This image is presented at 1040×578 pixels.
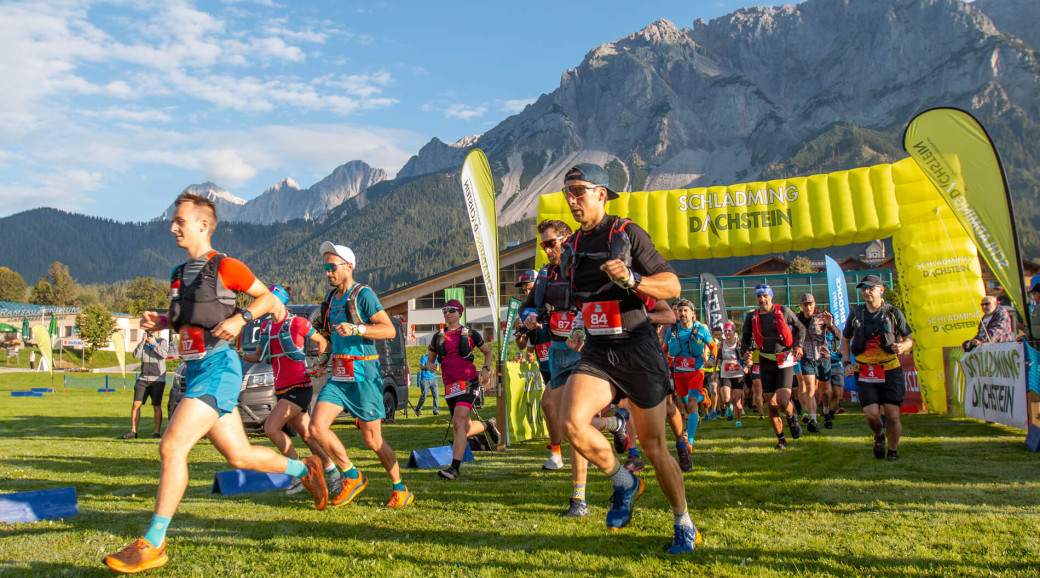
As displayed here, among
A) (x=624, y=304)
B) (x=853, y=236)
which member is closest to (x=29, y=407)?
(x=624, y=304)

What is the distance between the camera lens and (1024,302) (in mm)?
7070

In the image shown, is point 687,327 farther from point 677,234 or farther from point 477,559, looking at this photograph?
point 677,234

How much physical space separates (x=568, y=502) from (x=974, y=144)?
6.81 m

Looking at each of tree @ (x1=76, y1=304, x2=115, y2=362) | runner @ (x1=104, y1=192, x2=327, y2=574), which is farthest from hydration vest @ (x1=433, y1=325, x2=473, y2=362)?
tree @ (x1=76, y1=304, x2=115, y2=362)

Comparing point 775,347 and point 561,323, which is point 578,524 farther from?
point 775,347

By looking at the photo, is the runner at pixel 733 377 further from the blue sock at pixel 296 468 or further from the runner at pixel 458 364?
the blue sock at pixel 296 468

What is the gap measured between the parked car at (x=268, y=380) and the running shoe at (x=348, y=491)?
3.30 m

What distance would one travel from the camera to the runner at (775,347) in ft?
29.1

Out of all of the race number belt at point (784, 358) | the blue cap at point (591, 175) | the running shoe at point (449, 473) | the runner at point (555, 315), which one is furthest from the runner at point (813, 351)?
the blue cap at point (591, 175)

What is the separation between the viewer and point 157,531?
12.6 ft

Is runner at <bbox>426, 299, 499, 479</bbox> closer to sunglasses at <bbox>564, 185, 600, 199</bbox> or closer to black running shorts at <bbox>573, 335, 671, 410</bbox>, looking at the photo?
black running shorts at <bbox>573, 335, 671, 410</bbox>

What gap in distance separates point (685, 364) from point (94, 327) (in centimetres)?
6692

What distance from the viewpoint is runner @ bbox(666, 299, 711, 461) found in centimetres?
896

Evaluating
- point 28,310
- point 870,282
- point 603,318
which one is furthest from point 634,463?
point 28,310
